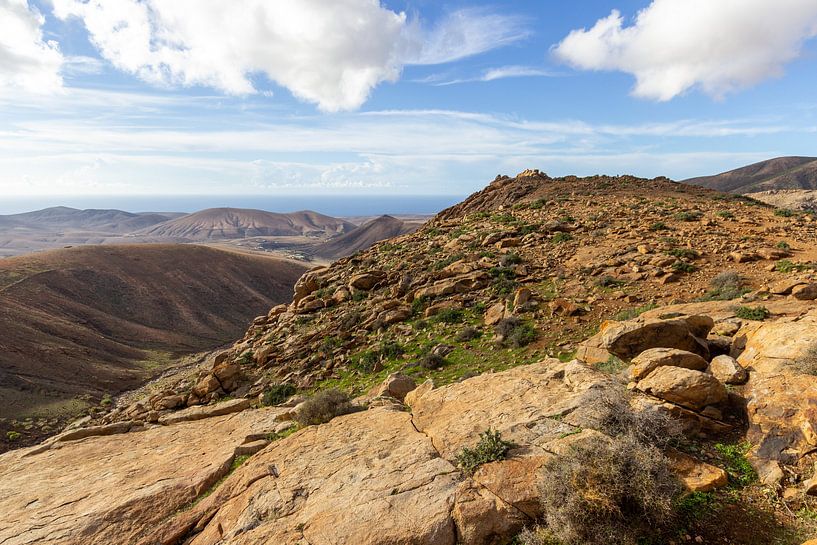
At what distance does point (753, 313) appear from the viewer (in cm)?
946

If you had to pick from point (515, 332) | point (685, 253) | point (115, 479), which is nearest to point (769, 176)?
point (685, 253)

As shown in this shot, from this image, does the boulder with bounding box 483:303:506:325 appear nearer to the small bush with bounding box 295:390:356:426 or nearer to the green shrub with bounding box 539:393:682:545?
the small bush with bounding box 295:390:356:426

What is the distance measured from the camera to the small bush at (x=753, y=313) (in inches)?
369

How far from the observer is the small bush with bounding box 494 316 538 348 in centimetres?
1274

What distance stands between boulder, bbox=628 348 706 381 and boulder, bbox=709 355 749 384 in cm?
20

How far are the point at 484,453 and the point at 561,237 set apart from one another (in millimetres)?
17279

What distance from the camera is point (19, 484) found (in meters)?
9.52

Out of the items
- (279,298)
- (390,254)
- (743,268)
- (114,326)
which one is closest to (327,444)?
(743,268)

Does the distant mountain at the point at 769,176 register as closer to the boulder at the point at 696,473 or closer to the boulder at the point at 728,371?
the boulder at the point at 728,371

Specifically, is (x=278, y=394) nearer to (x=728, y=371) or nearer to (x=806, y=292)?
(x=728, y=371)

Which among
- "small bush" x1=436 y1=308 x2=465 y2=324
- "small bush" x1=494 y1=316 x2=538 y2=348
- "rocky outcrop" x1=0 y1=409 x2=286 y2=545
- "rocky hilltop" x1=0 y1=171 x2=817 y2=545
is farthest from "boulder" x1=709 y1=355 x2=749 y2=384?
"rocky outcrop" x1=0 y1=409 x2=286 y2=545

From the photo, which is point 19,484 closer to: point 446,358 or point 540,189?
point 446,358

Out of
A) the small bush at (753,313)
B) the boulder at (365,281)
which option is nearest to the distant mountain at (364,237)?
the boulder at (365,281)

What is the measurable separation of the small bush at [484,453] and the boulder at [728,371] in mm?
4052
